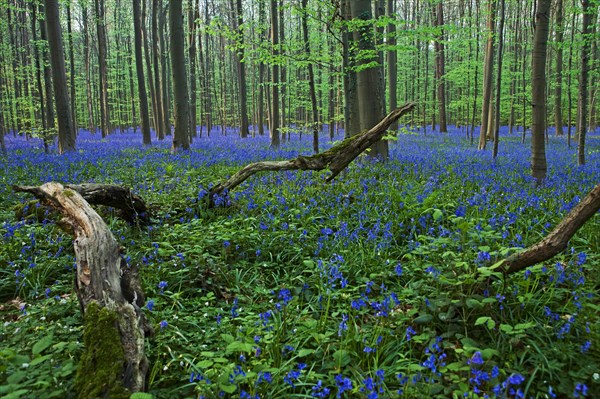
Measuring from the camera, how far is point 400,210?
539 centimetres

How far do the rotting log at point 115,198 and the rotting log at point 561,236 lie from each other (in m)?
4.34

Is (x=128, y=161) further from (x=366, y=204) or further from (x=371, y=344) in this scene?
(x=371, y=344)

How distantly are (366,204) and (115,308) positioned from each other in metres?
4.03

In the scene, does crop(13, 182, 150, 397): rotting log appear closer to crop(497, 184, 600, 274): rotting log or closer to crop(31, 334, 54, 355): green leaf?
crop(31, 334, 54, 355): green leaf

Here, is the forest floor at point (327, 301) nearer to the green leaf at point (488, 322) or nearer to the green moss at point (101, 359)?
the green leaf at point (488, 322)

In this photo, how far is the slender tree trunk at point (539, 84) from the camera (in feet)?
24.0

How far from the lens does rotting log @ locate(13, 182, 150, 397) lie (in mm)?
2066

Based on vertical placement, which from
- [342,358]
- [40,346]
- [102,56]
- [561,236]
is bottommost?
[342,358]

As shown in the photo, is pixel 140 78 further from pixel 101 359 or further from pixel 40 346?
pixel 101 359

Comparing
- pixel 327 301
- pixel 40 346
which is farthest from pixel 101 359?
pixel 327 301

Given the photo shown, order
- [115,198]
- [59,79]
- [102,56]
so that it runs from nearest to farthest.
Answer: [115,198]
[59,79]
[102,56]

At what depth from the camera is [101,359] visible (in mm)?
2086

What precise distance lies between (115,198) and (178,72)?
884cm

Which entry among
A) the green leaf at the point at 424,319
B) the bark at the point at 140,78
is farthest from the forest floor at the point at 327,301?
the bark at the point at 140,78
